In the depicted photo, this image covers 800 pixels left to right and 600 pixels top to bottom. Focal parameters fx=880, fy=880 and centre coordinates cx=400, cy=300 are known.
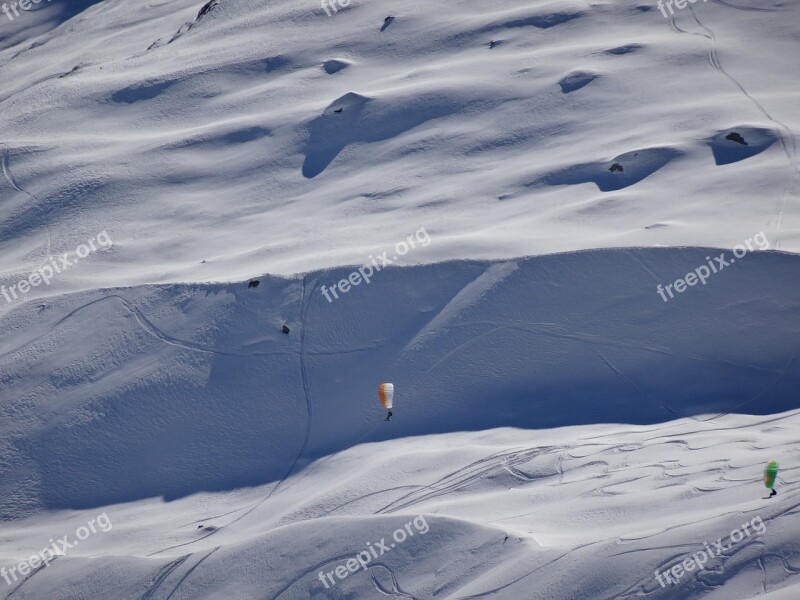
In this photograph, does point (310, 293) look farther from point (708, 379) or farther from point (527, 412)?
point (708, 379)

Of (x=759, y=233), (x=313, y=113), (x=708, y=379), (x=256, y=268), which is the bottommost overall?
(x=708, y=379)

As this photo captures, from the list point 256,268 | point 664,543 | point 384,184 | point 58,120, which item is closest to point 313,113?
point 384,184

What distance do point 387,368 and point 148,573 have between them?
460 centimetres

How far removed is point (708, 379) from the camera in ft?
41.8
